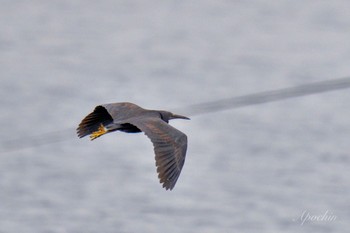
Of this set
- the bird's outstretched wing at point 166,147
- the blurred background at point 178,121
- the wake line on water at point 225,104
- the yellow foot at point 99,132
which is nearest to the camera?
the bird's outstretched wing at point 166,147

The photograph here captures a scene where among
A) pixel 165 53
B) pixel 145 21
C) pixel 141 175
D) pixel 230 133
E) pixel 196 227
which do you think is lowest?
pixel 196 227

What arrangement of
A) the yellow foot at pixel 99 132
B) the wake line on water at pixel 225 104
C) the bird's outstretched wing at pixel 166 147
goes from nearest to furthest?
the bird's outstretched wing at pixel 166 147 → the yellow foot at pixel 99 132 → the wake line on water at pixel 225 104

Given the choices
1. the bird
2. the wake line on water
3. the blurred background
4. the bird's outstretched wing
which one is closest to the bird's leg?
the bird

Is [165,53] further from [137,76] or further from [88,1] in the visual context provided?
[88,1]

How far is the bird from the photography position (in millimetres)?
5758

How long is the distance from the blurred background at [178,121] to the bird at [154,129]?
2781mm

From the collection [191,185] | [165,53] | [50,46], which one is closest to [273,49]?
[165,53]

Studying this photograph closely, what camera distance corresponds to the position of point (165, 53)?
13234 mm

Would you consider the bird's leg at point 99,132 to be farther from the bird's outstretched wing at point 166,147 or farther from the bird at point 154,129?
the bird's outstretched wing at point 166,147

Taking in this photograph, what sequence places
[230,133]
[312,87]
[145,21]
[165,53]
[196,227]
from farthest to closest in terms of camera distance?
[145,21] → [165,53] → [312,87] → [230,133] → [196,227]

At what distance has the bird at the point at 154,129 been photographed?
576 cm

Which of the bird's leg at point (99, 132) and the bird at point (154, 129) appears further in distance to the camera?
the bird's leg at point (99, 132)

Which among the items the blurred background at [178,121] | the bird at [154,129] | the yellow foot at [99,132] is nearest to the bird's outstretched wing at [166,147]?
the bird at [154,129]

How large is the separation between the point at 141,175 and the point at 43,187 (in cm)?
86
